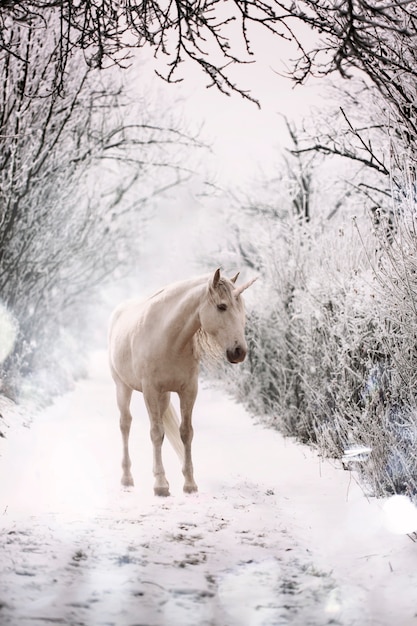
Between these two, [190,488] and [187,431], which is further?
[187,431]

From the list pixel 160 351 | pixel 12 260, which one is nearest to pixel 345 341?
pixel 160 351

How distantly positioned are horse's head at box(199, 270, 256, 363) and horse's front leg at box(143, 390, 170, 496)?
0.86 m

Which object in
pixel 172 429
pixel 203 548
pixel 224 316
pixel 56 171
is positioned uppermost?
A: pixel 56 171

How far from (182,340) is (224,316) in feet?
1.78

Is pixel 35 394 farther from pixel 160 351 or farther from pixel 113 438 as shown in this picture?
pixel 160 351

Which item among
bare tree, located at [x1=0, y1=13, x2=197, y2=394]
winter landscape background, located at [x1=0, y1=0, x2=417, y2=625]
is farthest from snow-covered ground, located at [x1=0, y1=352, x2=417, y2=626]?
bare tree, located at [x1=0, y1=13, x2=197, y2=394]

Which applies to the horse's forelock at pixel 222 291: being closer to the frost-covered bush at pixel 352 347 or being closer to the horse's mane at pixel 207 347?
the horse's mane at pixel 207 347

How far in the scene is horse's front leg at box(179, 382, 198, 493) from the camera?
17.3 ft

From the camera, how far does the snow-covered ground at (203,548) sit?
2877 mm

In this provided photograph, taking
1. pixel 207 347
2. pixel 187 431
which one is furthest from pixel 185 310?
pixel 187 431

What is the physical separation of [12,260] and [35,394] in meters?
3.35

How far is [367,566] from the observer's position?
3.52m

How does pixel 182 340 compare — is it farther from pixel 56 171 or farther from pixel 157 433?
pixel 56 171

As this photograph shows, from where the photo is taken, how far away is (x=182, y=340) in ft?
16.9
